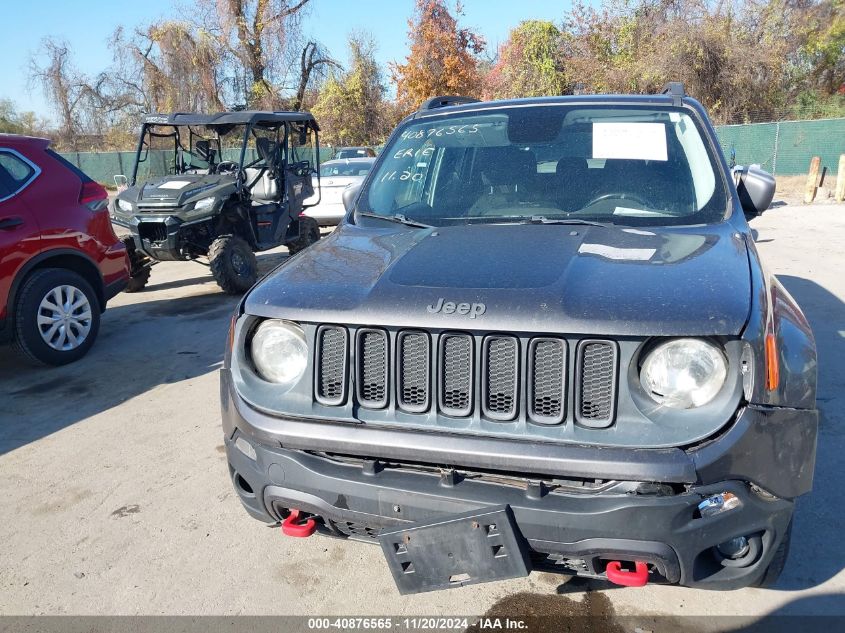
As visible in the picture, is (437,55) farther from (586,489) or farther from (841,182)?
(586,489)

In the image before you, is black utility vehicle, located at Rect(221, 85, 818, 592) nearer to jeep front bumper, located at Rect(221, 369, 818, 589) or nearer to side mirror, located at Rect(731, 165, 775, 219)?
jeep front bumper, located at Rect(221, 369, 818, 589)

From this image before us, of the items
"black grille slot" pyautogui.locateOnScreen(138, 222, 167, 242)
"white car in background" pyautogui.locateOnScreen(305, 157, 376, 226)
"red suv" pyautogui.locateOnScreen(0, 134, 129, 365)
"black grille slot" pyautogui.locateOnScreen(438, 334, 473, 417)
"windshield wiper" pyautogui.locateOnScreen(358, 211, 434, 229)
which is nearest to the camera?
"black grille slot" pyautogui.locateOnScreen(438, 334, 473, 417)

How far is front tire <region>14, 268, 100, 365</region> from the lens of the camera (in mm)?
5574

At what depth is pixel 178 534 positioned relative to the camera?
3281mm

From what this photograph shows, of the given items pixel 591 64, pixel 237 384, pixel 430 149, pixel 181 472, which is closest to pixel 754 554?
pixel 237 384

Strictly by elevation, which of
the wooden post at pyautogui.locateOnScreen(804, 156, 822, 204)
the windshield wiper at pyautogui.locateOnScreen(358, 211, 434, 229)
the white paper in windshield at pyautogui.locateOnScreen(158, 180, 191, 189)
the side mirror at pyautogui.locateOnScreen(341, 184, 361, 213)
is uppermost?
the side mirror at pyautogui.locateOnScreen(341, 184, 361, 213)

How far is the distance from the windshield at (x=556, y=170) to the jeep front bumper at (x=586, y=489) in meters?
1.27

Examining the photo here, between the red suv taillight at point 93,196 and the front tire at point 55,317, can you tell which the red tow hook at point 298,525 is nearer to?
the front tire at point 55,317

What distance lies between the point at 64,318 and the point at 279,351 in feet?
13.7

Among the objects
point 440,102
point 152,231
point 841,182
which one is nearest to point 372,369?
point 440,102

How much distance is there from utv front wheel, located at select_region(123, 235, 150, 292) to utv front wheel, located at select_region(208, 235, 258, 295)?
990 millimetres

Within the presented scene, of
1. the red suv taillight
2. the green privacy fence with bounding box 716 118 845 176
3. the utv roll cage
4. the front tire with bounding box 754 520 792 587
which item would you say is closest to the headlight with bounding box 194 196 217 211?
the utv roll cage

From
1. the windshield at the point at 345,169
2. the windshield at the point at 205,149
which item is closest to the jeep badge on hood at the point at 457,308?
the windshield at the point at 205,149

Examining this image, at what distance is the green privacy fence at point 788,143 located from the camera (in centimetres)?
1955
